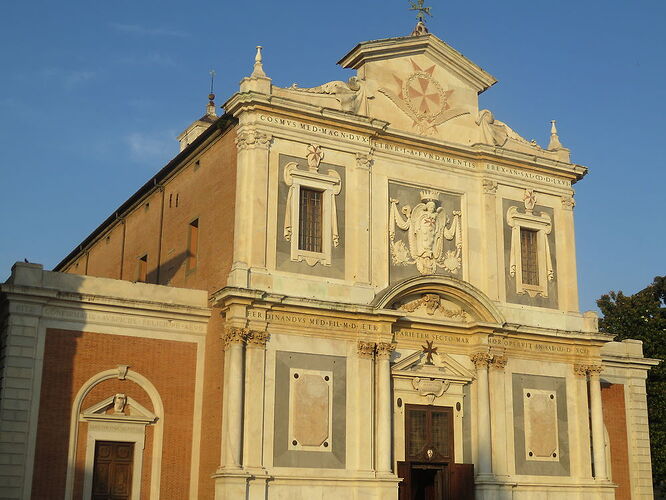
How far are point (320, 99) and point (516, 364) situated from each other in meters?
9.47

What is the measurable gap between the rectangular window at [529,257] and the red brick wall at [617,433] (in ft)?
18.7

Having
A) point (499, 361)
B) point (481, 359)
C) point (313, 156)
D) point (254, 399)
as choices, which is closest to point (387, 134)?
point (313, 156)

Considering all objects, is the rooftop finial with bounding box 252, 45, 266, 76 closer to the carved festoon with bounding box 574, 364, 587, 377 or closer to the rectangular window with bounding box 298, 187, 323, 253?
the rectangular window with bounding box 298, 187, 323, 253

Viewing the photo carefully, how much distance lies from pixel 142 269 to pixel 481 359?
11.9m

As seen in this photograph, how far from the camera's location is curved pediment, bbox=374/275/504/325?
25469mm

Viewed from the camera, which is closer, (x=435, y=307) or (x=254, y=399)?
(x=254, y=399)

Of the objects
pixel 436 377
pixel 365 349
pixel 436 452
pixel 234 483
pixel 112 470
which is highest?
pixel 365 349

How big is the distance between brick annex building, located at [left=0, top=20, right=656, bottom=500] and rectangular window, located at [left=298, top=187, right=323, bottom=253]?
0.18 feet

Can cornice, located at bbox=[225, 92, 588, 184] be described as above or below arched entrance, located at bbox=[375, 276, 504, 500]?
above

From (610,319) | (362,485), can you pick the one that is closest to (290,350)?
(362,485)

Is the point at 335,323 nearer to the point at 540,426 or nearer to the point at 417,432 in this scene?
the point at 417,432

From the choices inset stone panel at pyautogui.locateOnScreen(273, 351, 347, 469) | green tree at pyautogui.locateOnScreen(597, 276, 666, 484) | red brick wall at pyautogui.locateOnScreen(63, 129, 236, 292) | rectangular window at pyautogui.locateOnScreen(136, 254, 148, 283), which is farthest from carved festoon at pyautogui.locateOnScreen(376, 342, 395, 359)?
green tree at pyautogui.locateOnScreen(597, 276, 666, 484)

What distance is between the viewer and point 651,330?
124ft

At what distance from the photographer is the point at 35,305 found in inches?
885
